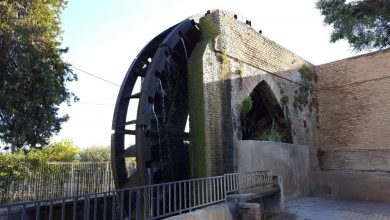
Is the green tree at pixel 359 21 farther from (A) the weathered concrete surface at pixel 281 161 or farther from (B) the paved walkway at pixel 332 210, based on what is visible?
(B) the paved walkway at pixel 332 210

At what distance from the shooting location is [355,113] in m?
11.7

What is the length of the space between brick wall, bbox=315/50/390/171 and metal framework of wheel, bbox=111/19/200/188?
5.96m

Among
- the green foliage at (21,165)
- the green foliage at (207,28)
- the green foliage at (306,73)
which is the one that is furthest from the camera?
Result: the green foliage at (21,165)

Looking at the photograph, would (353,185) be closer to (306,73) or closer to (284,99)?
(284,99)

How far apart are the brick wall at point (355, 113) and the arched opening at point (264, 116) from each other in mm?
2465

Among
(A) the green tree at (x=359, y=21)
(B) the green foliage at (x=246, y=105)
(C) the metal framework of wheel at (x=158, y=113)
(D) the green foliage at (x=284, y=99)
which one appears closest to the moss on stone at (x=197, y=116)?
(C) the metal framework of wheel at (x=158, y=113)

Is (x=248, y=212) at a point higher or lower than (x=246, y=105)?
lower

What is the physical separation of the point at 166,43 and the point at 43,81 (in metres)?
4.42

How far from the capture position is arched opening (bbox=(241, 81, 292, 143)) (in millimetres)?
10023

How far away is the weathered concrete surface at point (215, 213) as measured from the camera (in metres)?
4.42

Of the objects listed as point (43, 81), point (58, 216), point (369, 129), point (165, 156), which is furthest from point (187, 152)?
point (369, 129)

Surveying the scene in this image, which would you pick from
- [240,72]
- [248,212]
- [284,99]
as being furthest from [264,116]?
[248,212]

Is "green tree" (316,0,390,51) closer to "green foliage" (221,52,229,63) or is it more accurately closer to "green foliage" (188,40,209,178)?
"green foliage" (221,52,229,63)

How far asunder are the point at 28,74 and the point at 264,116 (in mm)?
7049
